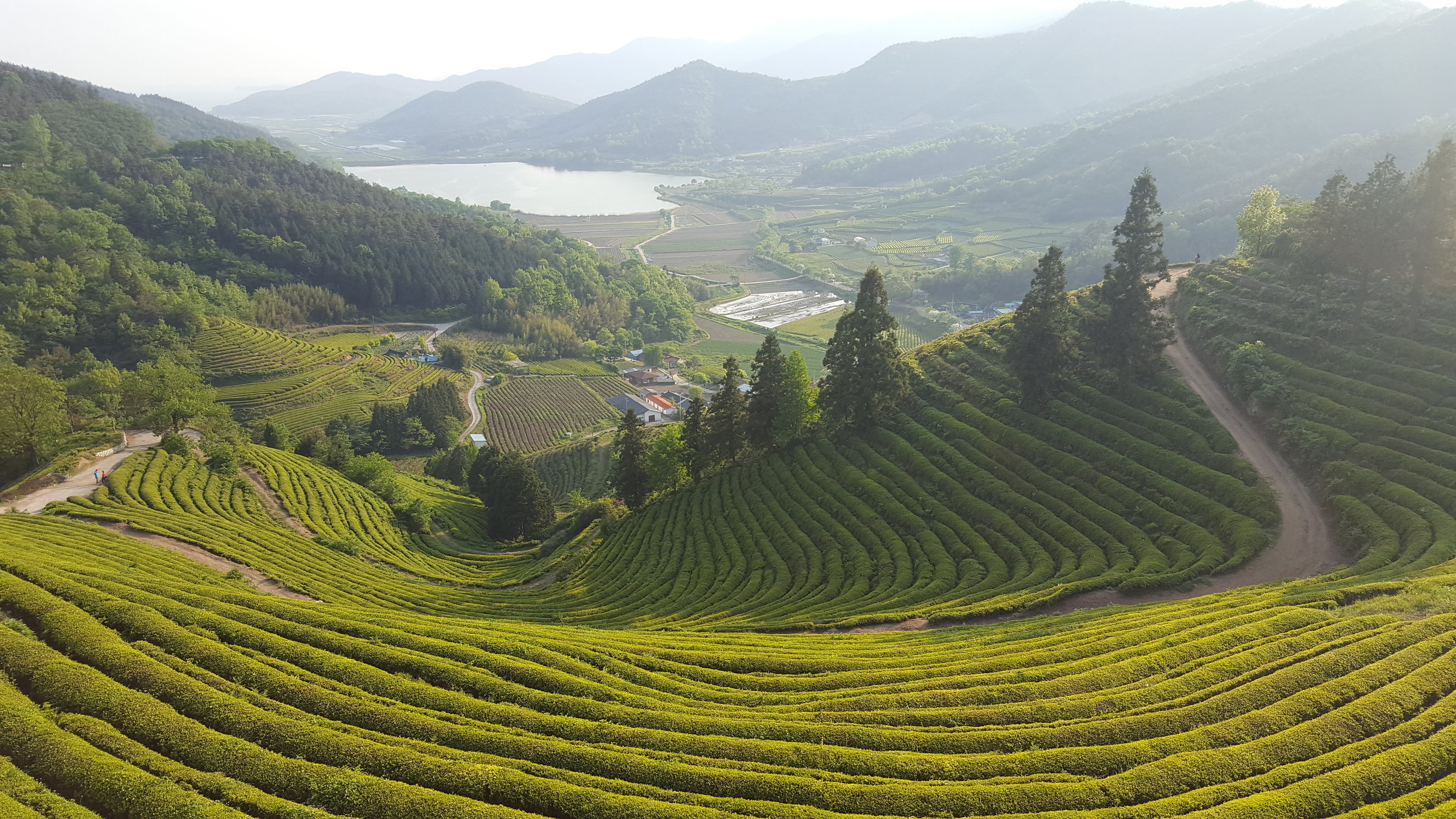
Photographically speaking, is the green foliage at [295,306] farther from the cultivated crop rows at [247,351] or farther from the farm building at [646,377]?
the farm building at [646,377]

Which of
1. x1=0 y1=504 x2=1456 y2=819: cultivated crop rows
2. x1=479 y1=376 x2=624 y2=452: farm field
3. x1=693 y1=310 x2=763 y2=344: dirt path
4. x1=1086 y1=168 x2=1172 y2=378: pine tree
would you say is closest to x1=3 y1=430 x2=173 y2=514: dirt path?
x1=0 y1=504 x2=1456 y2=819: cultivated crop rows

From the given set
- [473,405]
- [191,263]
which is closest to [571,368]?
[473,405]

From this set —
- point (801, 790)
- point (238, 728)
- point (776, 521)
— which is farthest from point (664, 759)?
point (776, 521)

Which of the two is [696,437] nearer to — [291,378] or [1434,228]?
[1434,228]

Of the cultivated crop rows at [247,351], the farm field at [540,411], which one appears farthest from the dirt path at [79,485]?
the cultivated crop rows at [247,351]

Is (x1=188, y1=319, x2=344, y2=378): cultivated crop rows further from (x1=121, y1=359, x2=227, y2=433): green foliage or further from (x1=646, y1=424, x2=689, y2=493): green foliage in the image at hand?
(x1=646, y1=424, x2=689, y2=493): green foliage

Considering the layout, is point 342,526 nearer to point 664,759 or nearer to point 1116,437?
point 664,759
